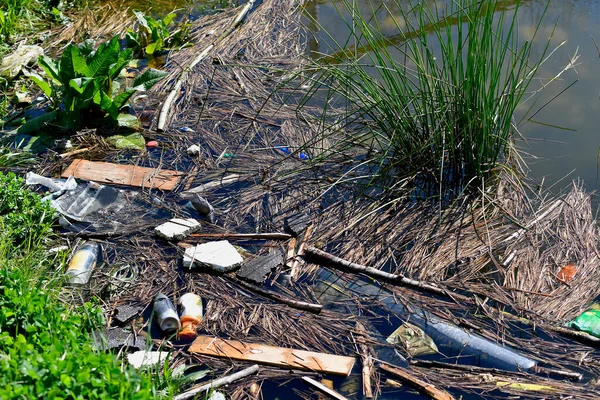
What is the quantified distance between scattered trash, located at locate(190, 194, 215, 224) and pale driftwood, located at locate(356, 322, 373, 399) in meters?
1.13

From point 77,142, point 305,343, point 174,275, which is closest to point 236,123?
point 77,142

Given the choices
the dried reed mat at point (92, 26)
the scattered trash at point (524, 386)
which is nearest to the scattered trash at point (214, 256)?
the scattered trash at point (524, 386)

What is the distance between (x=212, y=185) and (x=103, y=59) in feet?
4.00

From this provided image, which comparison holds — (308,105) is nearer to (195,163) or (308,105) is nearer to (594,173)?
(195,163)

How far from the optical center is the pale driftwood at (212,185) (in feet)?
12.8

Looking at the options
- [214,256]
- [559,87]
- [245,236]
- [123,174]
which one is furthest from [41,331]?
[559,87]

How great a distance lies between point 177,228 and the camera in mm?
3506

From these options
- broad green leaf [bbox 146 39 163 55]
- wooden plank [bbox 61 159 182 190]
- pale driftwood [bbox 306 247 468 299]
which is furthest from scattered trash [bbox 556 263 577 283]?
broad green leaf [bbox 146 39 163 55]

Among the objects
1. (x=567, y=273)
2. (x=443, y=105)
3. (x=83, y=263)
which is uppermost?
(x=443, y=105)

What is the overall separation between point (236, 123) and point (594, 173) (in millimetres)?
2341

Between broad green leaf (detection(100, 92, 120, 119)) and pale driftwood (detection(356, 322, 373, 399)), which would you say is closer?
pale driftwood (detection(356, 322, 373, 399))

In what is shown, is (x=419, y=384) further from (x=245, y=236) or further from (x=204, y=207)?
(x=204, y=207)

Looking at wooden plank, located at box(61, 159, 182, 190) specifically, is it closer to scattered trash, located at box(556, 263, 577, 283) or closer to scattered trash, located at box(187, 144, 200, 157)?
scattered trash, located at box(187, 144, 200, 157)

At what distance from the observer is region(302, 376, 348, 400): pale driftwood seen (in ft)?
8.43
